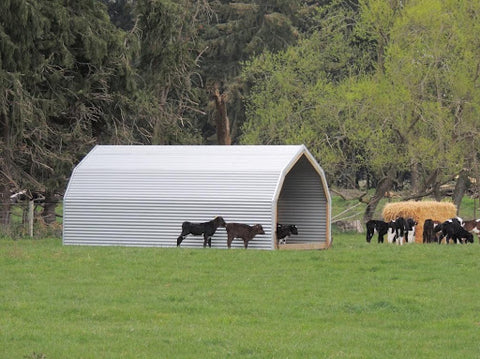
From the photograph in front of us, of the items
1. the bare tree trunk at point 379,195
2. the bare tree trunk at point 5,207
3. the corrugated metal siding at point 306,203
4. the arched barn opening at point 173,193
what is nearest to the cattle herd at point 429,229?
the corrugated metal siding at point 306,203

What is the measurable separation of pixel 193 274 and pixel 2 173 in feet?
51.6

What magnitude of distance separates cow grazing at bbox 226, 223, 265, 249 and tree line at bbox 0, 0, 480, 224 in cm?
925

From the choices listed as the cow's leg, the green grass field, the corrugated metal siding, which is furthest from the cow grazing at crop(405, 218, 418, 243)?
the cow's leg

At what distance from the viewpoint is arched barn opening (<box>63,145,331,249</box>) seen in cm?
2964

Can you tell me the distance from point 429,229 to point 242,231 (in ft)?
25.8

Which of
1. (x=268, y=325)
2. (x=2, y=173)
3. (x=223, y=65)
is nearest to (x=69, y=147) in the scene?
(x=2, y=173)

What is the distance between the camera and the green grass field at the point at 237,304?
13.5 metres

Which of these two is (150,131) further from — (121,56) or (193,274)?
(193,274)

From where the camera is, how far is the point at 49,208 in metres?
38.9

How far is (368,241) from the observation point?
34.3m

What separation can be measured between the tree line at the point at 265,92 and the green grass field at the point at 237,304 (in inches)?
412

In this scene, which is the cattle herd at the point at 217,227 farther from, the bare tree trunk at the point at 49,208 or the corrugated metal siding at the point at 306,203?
the bare tree trunk at the point at 49,208

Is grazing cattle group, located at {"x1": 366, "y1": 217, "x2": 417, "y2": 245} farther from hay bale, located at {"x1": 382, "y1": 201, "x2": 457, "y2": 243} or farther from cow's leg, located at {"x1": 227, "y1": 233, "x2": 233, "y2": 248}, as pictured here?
cow's leg, located at {"x1": 227, "y1": 233, "x2": 233, "y2": 248}

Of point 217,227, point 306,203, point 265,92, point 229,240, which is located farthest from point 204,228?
point 265,92
